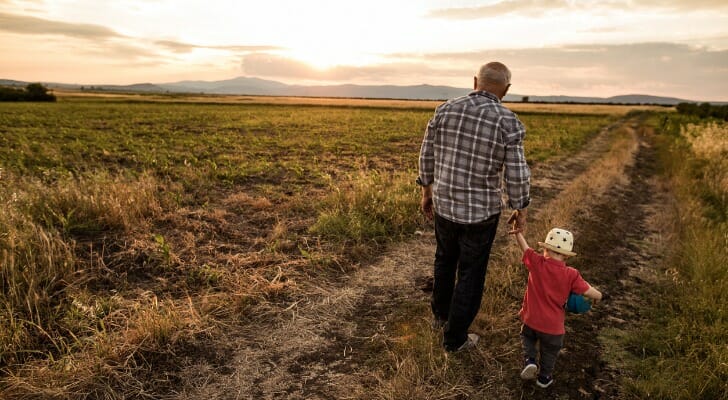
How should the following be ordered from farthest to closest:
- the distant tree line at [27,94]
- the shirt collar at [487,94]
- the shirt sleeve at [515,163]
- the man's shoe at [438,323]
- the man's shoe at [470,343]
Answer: the distant tree line at [27,94] → the man's shoe at [438,323] → the man's shoe at [470,343] → the shirt collar at [487,94] → the shirt sleeve at [515,163]

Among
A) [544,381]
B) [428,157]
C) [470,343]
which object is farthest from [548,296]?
[428,157]

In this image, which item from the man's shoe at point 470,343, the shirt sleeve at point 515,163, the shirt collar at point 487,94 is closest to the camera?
the shirt sleeve at point 515,163

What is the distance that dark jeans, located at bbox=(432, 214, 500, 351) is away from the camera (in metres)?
3.57

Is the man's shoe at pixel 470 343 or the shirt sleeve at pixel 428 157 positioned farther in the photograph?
the man's shoe at pixel 470 343

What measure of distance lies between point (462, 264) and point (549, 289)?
0.73 meters

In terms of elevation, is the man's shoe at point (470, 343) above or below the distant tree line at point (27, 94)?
below

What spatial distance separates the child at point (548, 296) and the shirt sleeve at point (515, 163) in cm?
34

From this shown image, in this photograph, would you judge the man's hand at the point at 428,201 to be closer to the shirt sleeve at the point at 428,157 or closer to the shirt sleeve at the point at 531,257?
the shirt sleeve at the point at 428,157

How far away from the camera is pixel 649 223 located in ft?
27.9

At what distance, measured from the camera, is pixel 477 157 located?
3.36 m

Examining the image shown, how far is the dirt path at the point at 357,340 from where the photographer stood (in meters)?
3.45

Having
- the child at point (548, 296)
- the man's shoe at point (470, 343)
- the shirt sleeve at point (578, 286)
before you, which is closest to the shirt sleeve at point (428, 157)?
the child at point (548, 296)

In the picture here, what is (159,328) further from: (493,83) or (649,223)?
(649,223)

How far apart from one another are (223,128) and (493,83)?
2867 cm
